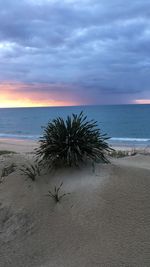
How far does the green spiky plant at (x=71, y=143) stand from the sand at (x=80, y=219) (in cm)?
26

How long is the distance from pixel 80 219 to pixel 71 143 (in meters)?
1.68

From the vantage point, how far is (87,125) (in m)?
6.90

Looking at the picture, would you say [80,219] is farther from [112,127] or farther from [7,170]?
[112,127]

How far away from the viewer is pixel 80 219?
5.18m

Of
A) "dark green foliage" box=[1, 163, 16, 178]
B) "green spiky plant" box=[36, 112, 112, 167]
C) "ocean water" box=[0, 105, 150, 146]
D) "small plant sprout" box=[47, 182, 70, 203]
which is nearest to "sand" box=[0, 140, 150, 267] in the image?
"small plant sprout" box=[47, 182, 70, 203]

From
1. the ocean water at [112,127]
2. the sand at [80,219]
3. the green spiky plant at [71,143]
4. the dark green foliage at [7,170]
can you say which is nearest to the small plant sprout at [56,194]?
the sand at [80,219]

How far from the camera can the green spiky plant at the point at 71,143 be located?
252 inches

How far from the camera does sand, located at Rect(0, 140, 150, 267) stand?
14.8 feet

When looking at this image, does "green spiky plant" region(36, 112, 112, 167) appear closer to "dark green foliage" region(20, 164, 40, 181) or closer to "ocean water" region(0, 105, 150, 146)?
"dark green foliage" region(20, 164, 40, 181)

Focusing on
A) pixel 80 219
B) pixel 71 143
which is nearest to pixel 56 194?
pixel 80 219

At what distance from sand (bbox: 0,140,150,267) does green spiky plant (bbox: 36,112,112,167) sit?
26 cm

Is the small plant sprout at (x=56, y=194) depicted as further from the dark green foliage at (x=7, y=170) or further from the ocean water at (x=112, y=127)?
the ocean water at (x=112, y=127)

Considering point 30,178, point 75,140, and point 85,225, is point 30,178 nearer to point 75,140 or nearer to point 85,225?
point 75,140

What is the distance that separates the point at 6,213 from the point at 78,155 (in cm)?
165
